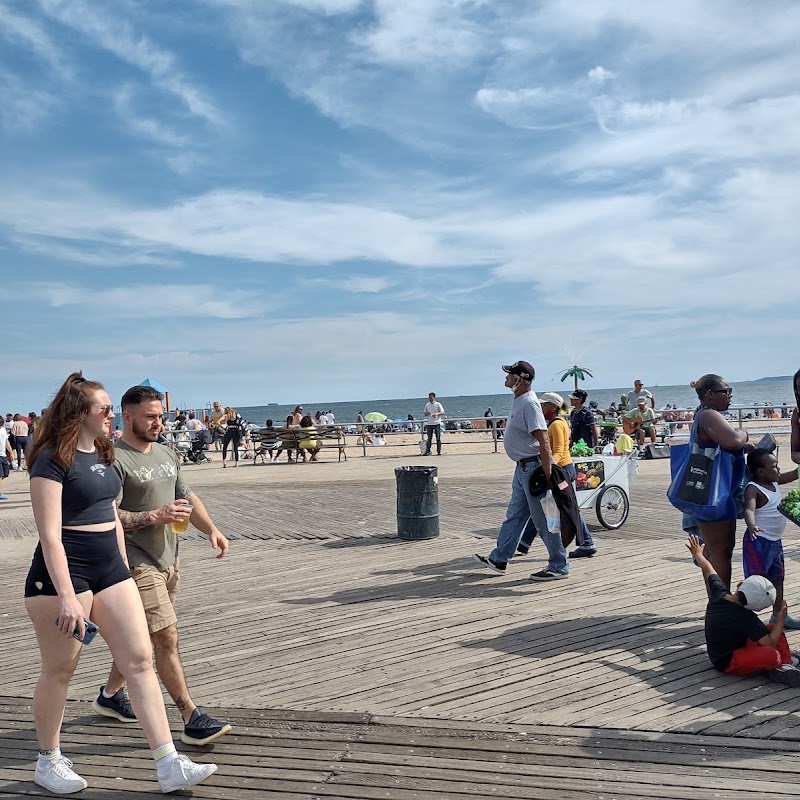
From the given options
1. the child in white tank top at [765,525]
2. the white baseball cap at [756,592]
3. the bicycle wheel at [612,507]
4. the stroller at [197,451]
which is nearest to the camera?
the white baseball cap at [756,592]

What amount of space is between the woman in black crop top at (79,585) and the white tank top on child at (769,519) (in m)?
3.62

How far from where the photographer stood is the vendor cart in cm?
992

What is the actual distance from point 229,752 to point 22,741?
1117 mm

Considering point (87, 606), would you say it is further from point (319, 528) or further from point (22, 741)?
point (319, 528)

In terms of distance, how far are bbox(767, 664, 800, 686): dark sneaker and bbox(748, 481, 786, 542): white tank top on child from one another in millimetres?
927

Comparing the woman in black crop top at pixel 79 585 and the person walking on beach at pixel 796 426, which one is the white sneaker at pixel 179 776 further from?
the person walking on beach at pixel 796 426

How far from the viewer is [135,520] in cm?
409

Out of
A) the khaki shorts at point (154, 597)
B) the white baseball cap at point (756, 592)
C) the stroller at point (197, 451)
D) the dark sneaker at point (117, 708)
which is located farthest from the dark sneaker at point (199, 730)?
the stroller at point (197, 451)

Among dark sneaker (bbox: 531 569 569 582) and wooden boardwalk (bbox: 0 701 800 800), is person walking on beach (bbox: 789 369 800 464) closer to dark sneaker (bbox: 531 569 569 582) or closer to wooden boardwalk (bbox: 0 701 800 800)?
wooden boardwalk (bbox: 0 701 800 800)

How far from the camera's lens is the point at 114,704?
179 inches

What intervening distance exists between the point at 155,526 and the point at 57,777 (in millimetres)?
1181

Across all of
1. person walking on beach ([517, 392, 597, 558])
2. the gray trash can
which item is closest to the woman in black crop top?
person walking on beach ([517, 392, 597, 558])

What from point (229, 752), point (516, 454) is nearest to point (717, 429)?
point (516, 454)

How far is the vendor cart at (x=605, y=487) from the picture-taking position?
992 centimetres
